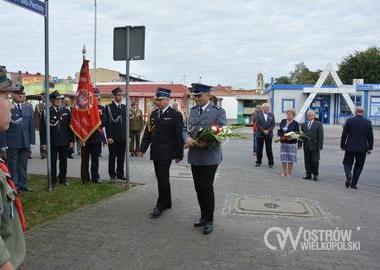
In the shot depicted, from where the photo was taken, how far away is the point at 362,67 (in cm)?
6022

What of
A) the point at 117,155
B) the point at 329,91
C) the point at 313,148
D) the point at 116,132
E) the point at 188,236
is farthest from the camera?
the point at 329,91

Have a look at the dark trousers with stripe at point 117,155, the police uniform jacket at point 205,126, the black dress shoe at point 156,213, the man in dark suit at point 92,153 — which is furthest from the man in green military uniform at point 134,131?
the police uniform jacket at point 205,126

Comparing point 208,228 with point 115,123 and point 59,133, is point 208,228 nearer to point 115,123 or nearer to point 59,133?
point 59,133

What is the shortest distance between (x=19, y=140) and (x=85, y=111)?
5.15ft

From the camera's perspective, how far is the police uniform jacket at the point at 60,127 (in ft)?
31.5

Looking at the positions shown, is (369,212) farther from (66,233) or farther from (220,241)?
(66,233)

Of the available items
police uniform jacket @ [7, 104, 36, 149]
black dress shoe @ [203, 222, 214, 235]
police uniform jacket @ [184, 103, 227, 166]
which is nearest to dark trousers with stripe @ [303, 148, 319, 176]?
police uniform jacket @ [184, 103, 227, 166]

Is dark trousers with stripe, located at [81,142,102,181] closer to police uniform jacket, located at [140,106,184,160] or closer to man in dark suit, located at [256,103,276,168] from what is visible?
police uniform jacket, located at [140,106,184,160]

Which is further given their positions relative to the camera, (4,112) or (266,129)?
(266,129)

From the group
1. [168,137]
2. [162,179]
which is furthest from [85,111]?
[162,179]

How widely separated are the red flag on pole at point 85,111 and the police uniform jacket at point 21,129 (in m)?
0.95

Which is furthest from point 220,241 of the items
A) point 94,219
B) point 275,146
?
point 275,146

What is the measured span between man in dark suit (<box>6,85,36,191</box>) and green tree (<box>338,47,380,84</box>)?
187 ft

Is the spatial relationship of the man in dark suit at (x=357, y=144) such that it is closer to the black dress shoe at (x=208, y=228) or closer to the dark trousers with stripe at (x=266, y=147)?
the dark trousers with stripe at (x=266, y=147)
